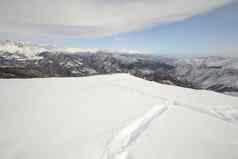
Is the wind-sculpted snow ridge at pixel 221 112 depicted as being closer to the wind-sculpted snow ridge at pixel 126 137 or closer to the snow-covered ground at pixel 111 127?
the snow-covered ground at pixel 111 127

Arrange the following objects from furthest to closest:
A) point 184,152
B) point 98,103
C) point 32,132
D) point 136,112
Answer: point 98,103 < point 136,112 < point 32,132 < point 184,152

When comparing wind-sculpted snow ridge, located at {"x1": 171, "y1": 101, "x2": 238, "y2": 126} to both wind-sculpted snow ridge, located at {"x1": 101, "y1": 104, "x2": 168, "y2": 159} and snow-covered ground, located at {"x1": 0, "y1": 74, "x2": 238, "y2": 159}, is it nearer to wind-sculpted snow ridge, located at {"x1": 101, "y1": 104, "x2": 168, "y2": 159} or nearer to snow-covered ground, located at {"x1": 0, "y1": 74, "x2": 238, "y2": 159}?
snow-covered ground, located at {"x1": 0, "y1": 74, "x2": 238, "y2": 159}

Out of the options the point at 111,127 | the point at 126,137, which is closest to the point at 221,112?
the point at 126,137

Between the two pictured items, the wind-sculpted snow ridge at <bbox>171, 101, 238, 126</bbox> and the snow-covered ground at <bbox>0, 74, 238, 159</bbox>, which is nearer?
the snow-covered ground at <bbox>0, 74, 238, 159</bbox>

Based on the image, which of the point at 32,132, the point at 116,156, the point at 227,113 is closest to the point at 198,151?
the point at 116,156

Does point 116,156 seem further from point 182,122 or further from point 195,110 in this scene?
point 195,110

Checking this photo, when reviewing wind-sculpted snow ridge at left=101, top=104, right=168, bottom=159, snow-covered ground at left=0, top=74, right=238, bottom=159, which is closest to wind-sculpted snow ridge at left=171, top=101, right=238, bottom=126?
snow-covered ground at left=0, top=74, right=238, bottom=159

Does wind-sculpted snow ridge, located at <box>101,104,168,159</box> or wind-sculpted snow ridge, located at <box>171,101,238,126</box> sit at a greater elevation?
wind-sculpted snow ridge, located at <box>101,104,168,159</box>
